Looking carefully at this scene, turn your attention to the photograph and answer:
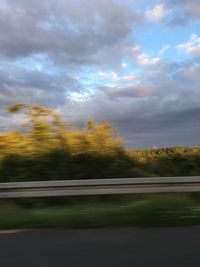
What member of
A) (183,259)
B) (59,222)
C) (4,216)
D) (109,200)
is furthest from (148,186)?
(183,259)

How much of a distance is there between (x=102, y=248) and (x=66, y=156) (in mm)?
6635

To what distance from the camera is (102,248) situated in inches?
265

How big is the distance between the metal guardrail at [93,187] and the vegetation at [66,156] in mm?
2802

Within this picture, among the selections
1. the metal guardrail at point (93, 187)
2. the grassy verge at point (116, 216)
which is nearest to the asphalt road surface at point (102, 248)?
the grassy verge at point (116, 216)

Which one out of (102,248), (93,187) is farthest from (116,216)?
(102,248)

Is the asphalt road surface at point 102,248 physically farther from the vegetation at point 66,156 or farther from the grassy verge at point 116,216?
the vegetation at point 66,156

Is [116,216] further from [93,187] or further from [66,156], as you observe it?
[66,156]

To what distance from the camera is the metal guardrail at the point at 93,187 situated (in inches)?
392

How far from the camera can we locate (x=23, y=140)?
13875mm

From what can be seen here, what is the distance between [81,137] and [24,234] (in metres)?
6.37

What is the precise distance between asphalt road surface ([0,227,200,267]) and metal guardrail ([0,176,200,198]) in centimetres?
192

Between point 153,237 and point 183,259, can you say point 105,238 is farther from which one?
point 183,259

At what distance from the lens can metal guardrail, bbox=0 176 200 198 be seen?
995cm

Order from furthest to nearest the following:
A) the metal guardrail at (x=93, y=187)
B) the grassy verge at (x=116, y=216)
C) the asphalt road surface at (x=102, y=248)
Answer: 1. the metal guardrail at (x=93, y=187)
2. the grassy verge at (x=116, y=216)
3. the asphalt road surface at (x=102, y=248)
